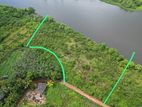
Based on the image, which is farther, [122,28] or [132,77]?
[122,28]

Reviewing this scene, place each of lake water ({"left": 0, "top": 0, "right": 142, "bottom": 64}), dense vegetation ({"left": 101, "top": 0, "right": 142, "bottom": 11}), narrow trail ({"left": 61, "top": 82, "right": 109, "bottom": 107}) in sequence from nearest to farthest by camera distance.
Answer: narrow trail ({"left": 61, "top": 82, "right": 109, "bottom": 107}), lake water ({"left": 0, "top": 0, "right": 142, "bottom": 64}), dense vegetation ({"left": 101, "top": 0, "right": 142, "bottom": 11})

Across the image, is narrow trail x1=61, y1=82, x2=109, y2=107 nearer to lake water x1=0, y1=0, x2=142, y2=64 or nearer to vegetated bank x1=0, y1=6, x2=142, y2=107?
vegetated bank x1=0, y1=6, x2=142, y2=107

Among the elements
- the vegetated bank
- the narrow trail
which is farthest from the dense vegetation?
the narrow trail

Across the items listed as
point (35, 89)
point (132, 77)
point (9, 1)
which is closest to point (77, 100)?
point (35, 89)

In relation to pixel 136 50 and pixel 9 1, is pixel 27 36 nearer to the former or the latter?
pixel 136 50

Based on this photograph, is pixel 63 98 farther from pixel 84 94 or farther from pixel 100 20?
pixel 100 20
